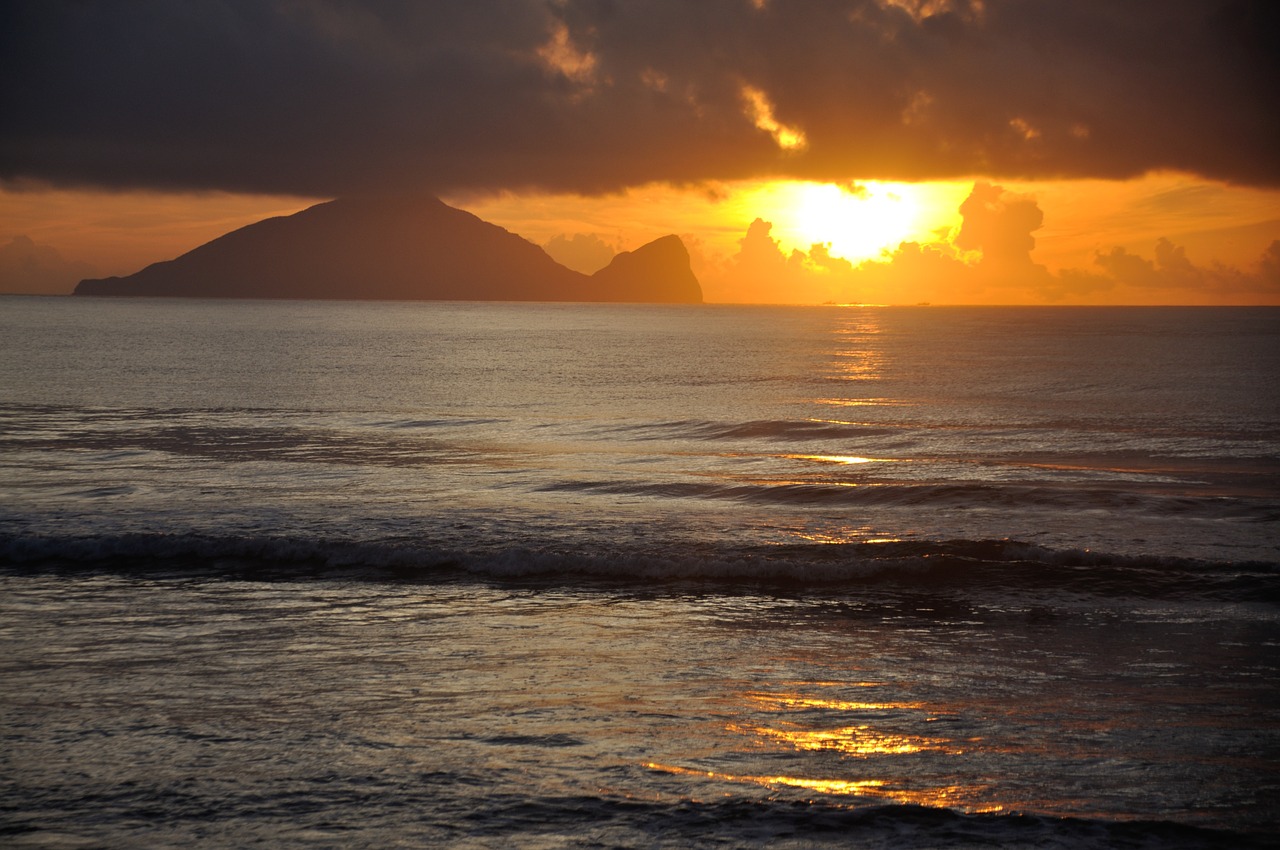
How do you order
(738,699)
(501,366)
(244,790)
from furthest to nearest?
(501,366) < (738,699) < (244,790)

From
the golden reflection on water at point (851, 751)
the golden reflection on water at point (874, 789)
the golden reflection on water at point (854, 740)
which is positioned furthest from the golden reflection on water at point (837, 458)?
the golden reflection on water at point (874, 789)

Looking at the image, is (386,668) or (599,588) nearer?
(386,668)

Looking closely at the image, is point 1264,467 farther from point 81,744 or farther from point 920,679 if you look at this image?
point 81,744

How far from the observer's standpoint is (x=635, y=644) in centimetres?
1149

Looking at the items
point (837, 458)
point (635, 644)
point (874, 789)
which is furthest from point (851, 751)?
point (837, 458)

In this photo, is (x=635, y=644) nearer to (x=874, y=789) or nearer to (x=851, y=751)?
(x=851, y=751)

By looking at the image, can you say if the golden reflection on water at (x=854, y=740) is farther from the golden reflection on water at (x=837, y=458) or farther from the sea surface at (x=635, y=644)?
the golden reflection on water at (x=837, y=458)

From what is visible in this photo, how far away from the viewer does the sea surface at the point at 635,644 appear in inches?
284

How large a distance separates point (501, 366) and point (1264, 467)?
5815 cm

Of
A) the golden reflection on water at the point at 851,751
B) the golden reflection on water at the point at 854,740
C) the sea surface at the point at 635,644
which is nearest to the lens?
the sea surface at the point at 635,644

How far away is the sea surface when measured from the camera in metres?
7.21

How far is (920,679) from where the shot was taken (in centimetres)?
1022

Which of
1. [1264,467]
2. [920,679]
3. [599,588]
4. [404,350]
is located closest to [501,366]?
[404,350]

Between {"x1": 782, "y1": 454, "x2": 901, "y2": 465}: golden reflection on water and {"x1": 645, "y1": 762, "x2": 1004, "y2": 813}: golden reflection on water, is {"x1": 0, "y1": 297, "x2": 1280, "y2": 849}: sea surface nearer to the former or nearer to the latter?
{"x1": 645, "y1": 762, "x2": 1004, "y2": 813}: golden reflection on water
